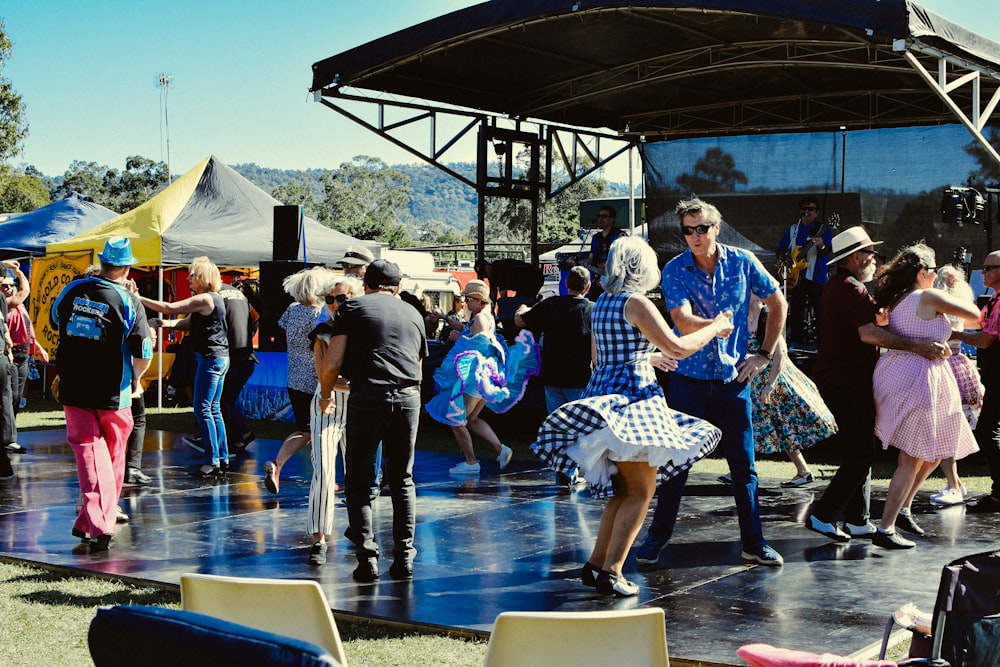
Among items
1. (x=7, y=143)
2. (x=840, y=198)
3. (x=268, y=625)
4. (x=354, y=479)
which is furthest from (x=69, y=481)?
(x=7, y=143)

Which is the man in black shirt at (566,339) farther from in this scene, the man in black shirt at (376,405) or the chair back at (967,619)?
the chair back at (967,619)

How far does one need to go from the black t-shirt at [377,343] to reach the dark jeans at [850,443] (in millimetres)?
2451

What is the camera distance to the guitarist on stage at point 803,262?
47.3 feet

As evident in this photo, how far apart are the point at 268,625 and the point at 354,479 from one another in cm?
292

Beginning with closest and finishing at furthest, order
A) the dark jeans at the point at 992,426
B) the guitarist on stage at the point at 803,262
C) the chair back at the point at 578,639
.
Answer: the chair back at the point at 578,639, the dark jeans at the point at 992,426, the guitarist on stage at the point at 803,262

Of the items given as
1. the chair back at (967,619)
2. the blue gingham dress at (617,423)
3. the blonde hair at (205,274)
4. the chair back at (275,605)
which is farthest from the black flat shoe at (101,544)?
the chair back at (967,619)

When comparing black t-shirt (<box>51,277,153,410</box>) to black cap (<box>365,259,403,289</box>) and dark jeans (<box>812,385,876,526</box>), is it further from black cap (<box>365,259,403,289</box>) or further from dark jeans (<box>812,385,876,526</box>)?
dark jeans (<box>812,385,876,526</box>)

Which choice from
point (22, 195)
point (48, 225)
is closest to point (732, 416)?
point (48, 225)

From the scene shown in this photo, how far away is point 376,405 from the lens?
5.64 metres

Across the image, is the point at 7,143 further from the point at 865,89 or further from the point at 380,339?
the point at 380,339

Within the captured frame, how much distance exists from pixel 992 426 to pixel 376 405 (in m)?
4.55

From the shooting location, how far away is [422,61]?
14.9 meters

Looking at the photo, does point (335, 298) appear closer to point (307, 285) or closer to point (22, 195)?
point (307, 285)

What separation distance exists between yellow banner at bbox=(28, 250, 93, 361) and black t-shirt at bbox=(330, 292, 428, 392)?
1150 cm
